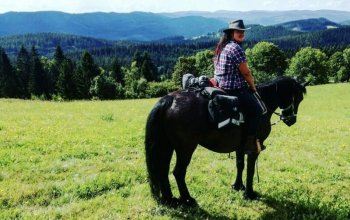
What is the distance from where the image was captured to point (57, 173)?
12.0 m

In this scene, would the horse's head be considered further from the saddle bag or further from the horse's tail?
the horse's tail

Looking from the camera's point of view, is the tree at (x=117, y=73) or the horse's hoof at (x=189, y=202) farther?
the tree at (x=117, y=73)

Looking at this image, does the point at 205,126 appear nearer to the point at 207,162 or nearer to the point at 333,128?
the point at 207,162

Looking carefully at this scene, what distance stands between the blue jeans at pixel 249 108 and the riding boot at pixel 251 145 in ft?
0.70

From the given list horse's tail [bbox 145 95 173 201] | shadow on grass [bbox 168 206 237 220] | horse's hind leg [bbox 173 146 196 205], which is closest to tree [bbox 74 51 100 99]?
horse's hind leg [bbox 173 146 196 205]

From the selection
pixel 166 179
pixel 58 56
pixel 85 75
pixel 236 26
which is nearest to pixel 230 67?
pixel 236 26

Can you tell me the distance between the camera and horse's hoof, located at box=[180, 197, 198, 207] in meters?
9.81

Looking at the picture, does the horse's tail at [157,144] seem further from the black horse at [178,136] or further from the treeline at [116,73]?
the treeline at [116,73]

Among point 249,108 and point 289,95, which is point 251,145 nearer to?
point 249,108

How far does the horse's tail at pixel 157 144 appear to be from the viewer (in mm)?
9273

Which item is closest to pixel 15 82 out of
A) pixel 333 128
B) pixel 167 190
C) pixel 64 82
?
pixel 64 82

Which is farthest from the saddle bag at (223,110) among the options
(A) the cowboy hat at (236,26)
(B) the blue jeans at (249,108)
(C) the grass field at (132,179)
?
(C) the grass field at (132,179)

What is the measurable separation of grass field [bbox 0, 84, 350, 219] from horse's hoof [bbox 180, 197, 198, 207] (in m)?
0.23

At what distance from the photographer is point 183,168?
9578 millimetres
